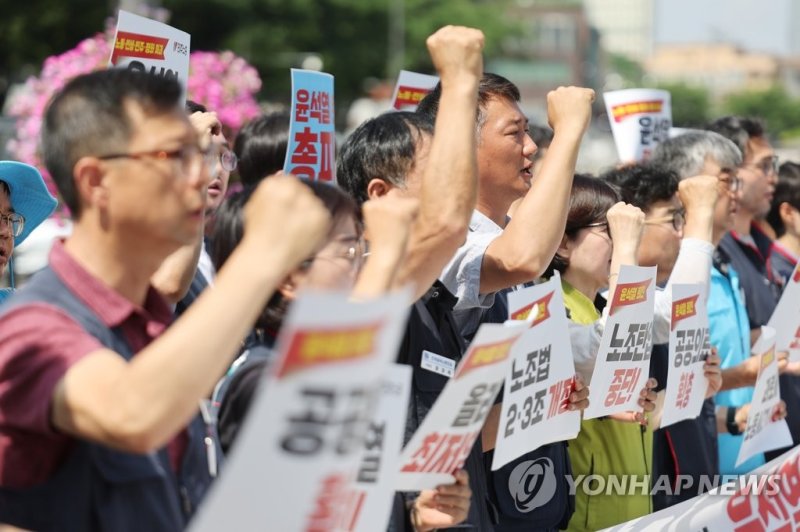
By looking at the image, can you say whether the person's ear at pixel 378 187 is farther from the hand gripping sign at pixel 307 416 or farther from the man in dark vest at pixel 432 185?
the hand gripping sign at pixel 307 416

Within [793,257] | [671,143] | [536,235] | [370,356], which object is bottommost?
[793,257]

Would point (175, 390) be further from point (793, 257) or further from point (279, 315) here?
point (793, 257)

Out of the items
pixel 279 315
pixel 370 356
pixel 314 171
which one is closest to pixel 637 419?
pixel 314 171

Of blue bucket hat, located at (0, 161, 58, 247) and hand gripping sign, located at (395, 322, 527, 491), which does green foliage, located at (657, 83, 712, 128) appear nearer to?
blue bucket hat, located at (0, 161, 58, 247)

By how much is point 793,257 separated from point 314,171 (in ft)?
9.73

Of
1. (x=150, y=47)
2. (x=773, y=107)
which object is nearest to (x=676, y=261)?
(x=150, y=47)

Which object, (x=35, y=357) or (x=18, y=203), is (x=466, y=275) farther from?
(x=35, y=357)

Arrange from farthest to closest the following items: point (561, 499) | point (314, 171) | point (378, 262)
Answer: point (314, 171), point (561, 499), point (378, 262)

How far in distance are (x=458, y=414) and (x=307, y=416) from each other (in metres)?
0.73

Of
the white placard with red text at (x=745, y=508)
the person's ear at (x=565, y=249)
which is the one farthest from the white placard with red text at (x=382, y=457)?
the person's ear at (x=565, y=249)

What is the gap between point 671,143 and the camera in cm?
586

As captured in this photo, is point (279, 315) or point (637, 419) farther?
point (637, 419)

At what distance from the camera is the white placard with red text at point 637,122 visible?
6461mm

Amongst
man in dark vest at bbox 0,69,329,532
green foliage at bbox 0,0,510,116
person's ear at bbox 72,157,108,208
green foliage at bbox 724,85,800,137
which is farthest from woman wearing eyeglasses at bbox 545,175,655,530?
green foliage at bbox 724,85,800,137
